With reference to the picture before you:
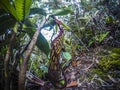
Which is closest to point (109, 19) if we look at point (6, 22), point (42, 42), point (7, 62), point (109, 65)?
point (109, 65)

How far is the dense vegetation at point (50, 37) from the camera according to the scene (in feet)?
4.18

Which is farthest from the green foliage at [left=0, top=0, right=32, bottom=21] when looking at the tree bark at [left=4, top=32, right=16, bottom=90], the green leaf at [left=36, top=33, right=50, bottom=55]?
the green leaf at [left=36, top=33, right=50, bottom=55]

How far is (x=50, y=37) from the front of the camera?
2324mm

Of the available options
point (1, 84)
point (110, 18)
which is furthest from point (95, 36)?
point (1, 84)

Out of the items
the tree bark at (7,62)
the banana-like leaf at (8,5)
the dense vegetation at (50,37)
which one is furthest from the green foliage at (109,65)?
the banana-like leaf at (8,5)

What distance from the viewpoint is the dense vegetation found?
1.28 metres

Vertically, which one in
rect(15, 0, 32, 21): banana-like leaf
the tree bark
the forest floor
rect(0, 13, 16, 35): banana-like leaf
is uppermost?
rect(15, 0, 32, 21): banana-like leaf

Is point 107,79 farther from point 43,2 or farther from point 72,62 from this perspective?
point 43,2

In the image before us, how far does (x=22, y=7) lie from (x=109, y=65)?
953mm

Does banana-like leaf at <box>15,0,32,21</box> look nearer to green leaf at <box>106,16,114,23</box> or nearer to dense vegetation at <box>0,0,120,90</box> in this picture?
dense vegetation at <box>0,0,120,90</box>

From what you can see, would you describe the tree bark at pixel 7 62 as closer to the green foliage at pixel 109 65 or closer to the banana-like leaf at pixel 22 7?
the banana-like leaf at pixel 22 7

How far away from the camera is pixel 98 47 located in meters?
2.36

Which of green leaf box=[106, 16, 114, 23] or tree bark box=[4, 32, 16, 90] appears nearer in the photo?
tree bark box=[4, 32, 16, 90]

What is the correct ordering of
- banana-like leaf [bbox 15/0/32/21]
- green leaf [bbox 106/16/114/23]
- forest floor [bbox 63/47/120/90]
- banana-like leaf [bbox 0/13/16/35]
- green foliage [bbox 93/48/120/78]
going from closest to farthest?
banana-like leaf [bbox 15/0/32/21] → banana-like leaf [bbox 0/13/16/35] → forest floor [bbox 63/47/120/90] → green foliage [bbox 93/48/120/78] → green leaf [bbox 106/16/114/23]
